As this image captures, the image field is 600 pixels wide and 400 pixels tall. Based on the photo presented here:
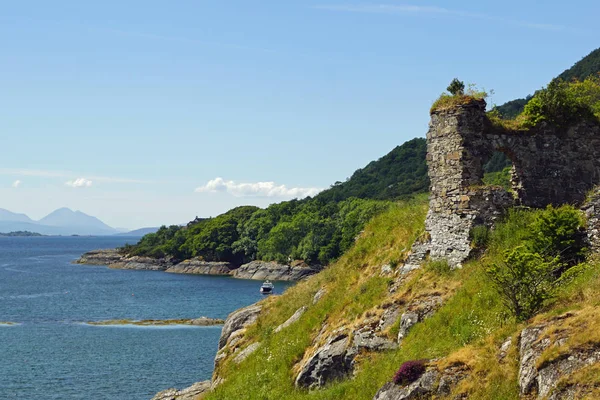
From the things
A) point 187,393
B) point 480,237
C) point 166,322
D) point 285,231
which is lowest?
point 166,322

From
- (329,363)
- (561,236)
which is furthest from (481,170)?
(329,363)

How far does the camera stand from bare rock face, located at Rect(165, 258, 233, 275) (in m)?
152

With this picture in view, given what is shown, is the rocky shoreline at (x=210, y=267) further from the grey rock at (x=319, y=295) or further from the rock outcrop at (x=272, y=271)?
the grey rock at (x=319, y=295)

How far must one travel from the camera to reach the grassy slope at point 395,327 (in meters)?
14.2

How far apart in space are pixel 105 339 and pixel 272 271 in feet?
236

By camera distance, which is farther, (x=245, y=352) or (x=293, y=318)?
(x=245, y=352)

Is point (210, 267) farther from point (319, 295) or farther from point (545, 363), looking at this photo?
point (545, 363)

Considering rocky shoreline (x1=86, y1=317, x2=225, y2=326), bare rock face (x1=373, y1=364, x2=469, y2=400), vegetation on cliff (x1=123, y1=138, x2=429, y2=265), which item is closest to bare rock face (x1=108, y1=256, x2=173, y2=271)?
vegetation on cliff (x1=123, y1=138, x2=429, y2=265)

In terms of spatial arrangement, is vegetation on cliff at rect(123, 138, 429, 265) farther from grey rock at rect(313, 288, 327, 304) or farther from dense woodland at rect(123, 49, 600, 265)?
grey rock at rect(313, 288, 327, 304)

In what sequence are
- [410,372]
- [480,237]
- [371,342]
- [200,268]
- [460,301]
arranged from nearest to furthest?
[410,372]
[460,301]
[371,342]
[480,237]
[200,268]

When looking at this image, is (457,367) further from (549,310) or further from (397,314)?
(397,314)

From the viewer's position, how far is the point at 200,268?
157 m

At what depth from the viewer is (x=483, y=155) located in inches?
854

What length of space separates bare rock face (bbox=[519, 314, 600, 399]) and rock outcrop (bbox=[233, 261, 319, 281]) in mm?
115965
